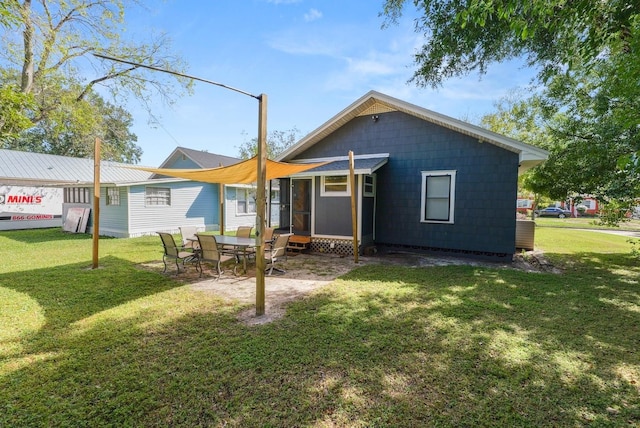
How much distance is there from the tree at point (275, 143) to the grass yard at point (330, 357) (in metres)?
23.3

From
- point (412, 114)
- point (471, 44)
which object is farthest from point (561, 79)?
point (412, 114)

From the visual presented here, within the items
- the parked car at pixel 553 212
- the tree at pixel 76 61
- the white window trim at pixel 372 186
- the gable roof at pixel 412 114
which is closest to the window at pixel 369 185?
the white window trim at pixel 372 186

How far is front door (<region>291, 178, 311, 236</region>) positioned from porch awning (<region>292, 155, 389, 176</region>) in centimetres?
85

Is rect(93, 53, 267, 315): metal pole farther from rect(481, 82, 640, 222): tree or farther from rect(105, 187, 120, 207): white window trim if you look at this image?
rect(105, 187, 120, 207): white window trim

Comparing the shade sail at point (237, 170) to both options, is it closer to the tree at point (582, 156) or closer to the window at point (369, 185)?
the window at point (369, 185)

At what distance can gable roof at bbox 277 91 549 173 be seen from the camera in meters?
7.66

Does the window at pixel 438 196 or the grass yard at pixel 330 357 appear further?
the window at pixel 438 196

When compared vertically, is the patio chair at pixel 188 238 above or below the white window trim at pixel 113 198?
below

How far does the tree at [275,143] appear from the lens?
27994mm

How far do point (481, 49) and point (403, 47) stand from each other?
2.19 metres

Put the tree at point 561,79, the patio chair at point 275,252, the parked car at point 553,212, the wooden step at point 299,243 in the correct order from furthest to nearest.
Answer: the parked car at point 553,212 < the wooden step at point 299,243 < the patio chair at point 275,252 < the tree at point 561,79

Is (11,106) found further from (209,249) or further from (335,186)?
(335,186)

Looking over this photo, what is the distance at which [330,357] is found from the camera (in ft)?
A: 10.5

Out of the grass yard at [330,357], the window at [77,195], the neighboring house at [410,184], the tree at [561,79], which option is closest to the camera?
the grass yard at [330,357]
